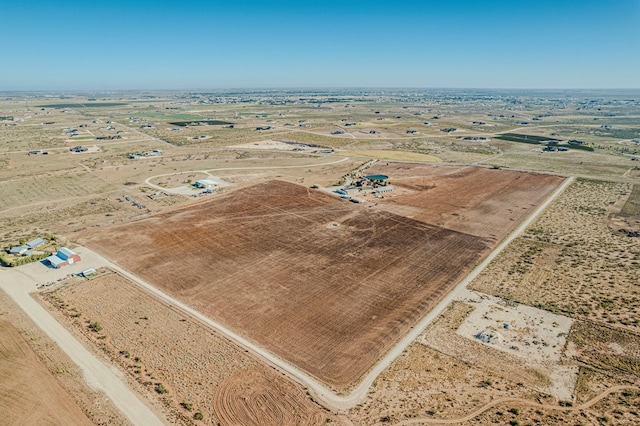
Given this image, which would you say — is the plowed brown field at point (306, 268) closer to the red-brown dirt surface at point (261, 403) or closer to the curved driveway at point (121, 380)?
the curved driveway at point (121, 380)

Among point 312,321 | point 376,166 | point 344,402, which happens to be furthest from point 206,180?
point 344,402

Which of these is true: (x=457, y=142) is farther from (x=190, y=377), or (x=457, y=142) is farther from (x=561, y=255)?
(x=190, y=377)

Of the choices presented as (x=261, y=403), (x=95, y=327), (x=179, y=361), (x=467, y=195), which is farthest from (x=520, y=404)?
(x=467, y=195)

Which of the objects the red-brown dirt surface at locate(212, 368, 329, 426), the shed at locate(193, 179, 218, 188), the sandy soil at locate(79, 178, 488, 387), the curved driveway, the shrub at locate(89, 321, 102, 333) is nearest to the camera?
the red-brown dirt surface at locate(212, 368, 329, 426)

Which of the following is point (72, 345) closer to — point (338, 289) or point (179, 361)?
point (179, 361)

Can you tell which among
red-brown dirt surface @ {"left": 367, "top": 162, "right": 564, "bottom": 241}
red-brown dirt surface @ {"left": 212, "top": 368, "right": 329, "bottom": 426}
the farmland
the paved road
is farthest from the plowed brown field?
the paved road

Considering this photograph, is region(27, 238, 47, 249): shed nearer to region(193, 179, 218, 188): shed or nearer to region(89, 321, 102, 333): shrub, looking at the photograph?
region(89, 321, 102, 333): shrub
